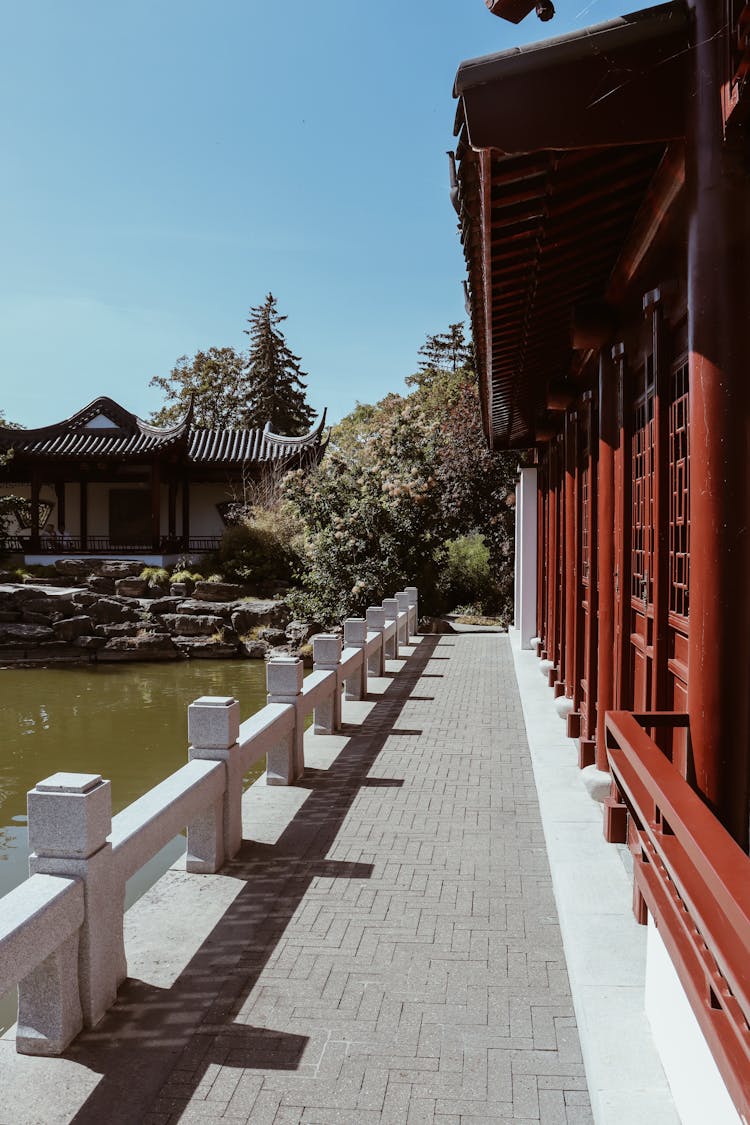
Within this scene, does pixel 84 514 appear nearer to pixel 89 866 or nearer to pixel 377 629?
pixel 377 629

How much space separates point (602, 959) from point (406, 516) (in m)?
16.5

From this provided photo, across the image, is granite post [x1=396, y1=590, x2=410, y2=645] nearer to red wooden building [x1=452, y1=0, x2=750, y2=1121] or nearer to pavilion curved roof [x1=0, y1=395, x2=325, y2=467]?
red wooden building [x1=452, y1=0, x2=750, y2=1121]

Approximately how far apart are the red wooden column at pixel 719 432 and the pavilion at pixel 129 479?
27.0m

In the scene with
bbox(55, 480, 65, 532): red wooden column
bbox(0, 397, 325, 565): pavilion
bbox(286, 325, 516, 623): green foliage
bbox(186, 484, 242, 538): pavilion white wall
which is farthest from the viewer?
bbox(186, 484, 242, 538): pavilion white wall

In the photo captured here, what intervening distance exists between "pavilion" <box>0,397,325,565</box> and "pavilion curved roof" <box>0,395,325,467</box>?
3 centimetres

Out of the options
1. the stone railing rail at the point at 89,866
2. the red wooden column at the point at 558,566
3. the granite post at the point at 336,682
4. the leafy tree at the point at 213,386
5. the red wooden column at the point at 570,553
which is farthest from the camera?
the leafy tree at the point at 213,386

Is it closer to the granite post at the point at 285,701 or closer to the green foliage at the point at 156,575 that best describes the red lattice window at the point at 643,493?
the granite post at the point at 285,701

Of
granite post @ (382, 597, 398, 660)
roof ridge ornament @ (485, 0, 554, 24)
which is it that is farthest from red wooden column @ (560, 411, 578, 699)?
granite post @ (382, 597, 398, 660)

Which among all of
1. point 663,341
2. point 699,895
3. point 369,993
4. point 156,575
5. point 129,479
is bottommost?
point 369,993

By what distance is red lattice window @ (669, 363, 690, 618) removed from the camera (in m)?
3.94

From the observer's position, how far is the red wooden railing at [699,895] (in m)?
1.62

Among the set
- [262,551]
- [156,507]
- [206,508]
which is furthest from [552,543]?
[206,508]

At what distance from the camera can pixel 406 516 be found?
2002 centimetres

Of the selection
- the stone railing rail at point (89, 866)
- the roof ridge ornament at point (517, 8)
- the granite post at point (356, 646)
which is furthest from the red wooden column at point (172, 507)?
the roof ridge ornament at point (517, 8)
